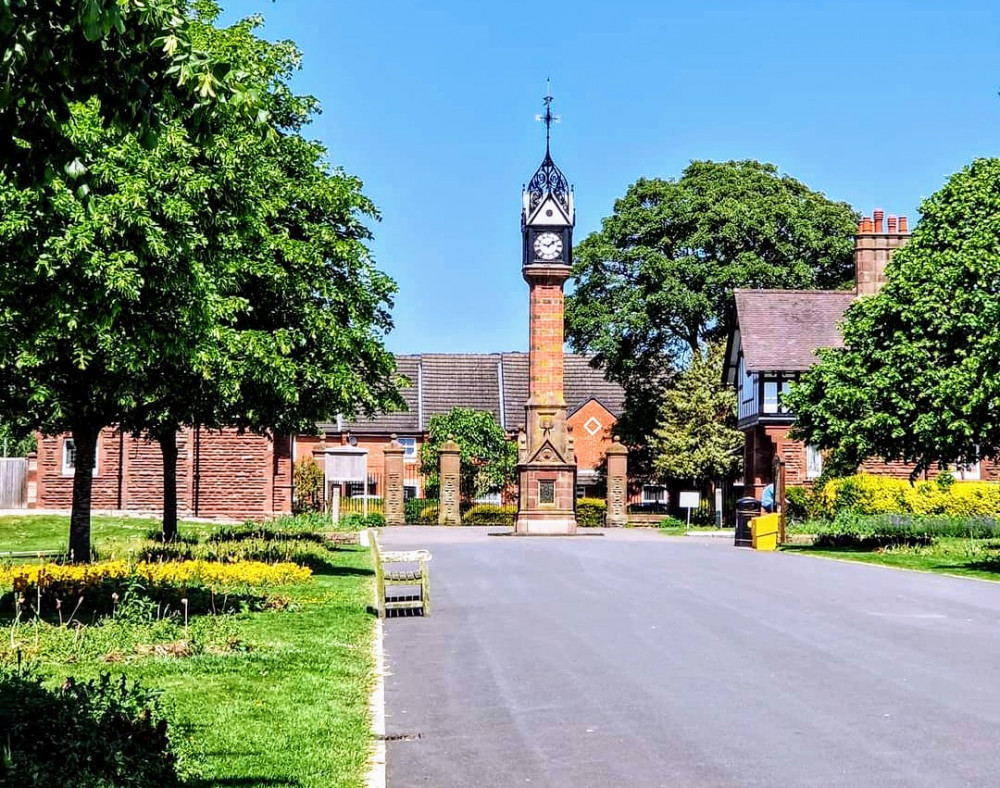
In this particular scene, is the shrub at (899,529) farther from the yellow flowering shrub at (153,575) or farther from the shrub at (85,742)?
the shrub at (85,742)

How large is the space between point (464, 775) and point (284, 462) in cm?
4519

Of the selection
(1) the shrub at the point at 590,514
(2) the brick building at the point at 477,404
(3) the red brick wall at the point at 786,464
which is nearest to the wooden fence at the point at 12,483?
(2) the brick building at the point at 477,404

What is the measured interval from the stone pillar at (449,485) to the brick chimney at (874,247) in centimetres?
1738

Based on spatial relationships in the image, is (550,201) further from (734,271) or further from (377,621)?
(377,621)

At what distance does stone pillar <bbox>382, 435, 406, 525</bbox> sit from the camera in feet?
175

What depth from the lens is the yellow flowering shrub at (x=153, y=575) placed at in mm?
17047

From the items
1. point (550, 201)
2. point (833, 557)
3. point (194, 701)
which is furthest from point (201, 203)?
point (550, 201)

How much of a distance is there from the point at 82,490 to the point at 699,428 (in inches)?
1643

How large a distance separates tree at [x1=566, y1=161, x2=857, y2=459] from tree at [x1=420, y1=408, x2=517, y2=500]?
→ 5790 millimetres

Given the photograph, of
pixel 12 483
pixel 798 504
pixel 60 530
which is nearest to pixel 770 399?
pixel 798 504

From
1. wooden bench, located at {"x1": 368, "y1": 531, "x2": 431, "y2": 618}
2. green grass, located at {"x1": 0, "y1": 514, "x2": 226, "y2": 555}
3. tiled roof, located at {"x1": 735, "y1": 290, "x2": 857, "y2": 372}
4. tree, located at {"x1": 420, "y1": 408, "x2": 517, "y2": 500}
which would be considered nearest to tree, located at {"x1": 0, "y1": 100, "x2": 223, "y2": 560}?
wooden bench, located at {"x1": 368, "y1": 531, "x2": 431, "y2": 618}

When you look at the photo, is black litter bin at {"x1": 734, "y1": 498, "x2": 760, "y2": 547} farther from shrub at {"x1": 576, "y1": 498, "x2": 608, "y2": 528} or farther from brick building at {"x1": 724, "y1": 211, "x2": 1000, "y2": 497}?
shrub at {"x1": 576, "y1": 498, "x2": 608, "y2": 528}

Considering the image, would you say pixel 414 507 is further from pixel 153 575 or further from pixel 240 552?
pixel 153 575

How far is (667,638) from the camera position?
47.8ft
